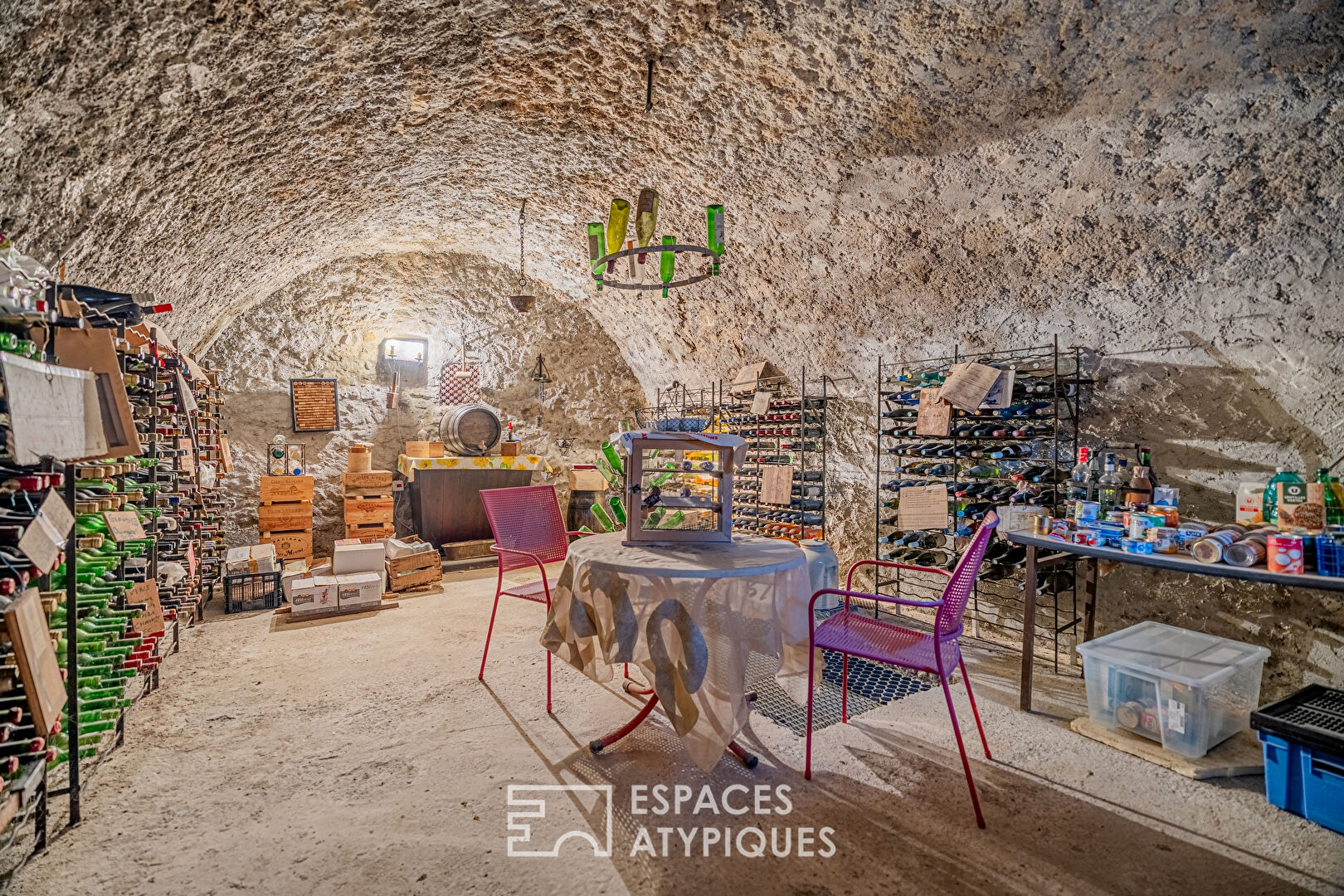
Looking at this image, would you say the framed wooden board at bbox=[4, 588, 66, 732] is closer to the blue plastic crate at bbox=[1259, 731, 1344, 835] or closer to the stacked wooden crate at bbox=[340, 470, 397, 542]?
the blue plastic crate at bbox=[1259, 731, 1344, 835]

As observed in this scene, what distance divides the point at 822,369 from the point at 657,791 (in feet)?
11.9

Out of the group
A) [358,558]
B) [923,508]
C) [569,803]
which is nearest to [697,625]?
[569,803]

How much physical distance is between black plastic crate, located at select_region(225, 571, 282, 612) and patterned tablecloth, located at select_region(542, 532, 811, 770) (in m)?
3.57

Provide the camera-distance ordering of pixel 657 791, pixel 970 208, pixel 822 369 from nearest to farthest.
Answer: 1. pixel 657 791
2. pixel 970 208
3. pixel 822 369

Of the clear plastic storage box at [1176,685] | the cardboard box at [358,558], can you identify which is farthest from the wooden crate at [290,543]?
the clear plastic storage box at [1176,685]

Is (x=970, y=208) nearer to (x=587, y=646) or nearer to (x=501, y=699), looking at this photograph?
(x=587, y=646)

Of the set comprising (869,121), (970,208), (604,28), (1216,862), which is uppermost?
(604,28)

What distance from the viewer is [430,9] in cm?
257

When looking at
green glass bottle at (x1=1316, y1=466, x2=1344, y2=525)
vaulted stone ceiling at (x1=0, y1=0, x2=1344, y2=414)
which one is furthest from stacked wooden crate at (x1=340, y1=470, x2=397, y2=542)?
green glass bottle at (x1=1316, y1=466, x2=1344, y2=525)

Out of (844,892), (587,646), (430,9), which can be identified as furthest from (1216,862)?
(430,9)

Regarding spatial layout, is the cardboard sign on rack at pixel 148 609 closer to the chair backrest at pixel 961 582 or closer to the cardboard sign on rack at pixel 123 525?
the cardboard sign on rack at pixel 123 525

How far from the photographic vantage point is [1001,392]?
11.4 ft

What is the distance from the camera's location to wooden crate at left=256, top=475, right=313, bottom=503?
5273mm

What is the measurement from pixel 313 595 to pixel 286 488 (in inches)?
60.0
